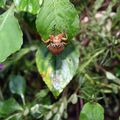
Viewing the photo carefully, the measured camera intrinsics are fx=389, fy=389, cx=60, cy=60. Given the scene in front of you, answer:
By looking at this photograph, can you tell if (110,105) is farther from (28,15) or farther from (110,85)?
(28,15)

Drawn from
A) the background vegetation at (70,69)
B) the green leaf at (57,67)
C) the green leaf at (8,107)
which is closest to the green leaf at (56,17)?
the background vegetation at (70,69)

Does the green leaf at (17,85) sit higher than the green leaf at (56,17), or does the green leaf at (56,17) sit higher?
the green leaf at (56,17)

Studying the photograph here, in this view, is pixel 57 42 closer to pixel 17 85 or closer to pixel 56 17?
pixel 56 17

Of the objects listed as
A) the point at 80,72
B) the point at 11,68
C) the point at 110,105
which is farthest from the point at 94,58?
the point at 11,68

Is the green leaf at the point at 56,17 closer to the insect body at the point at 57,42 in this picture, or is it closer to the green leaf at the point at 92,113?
the insect body at the point at 57,42

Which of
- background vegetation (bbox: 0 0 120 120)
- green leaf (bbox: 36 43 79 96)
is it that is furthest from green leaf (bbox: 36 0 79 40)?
green leaf (bbox: 36 43 79 96)

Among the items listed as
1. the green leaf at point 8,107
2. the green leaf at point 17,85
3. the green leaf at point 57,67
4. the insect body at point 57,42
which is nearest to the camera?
the insect body at point 57,42

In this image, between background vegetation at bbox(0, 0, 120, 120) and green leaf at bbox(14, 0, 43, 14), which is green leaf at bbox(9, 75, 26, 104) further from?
green leaf at bbox(14, 0, 43, 14)
